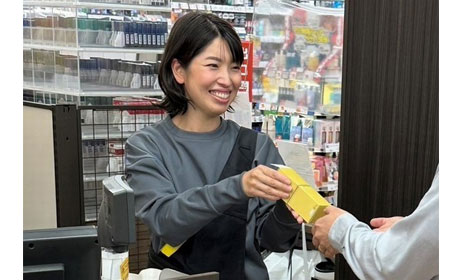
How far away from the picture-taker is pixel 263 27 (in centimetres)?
428

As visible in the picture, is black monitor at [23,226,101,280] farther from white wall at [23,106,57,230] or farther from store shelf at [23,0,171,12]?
store shelf at [23,0,171,12]

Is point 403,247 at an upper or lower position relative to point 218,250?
upper

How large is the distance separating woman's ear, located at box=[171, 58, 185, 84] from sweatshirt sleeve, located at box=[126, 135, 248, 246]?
27 cm

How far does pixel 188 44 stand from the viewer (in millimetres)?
1721

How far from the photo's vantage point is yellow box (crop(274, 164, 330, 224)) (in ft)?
4.70

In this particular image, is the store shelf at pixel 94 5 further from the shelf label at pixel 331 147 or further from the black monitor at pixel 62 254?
the black monitor at pixel 62 254

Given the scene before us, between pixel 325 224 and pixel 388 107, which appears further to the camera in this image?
pixel 388 107

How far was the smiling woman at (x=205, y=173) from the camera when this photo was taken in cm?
149

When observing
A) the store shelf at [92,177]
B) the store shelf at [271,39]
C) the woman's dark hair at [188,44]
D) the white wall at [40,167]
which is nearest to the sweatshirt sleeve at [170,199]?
the woman's dark hair at [188,44]

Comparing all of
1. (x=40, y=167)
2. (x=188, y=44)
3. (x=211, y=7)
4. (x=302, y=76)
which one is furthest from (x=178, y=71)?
(x=211, y=7)

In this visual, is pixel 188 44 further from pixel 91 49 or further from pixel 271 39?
pixel 271 39

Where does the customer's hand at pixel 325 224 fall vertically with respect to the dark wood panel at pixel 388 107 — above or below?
below

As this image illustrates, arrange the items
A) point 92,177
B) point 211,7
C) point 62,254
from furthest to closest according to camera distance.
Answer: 1. point 211,7
2. point 92,177
3. point 62,254

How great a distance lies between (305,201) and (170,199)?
37cm
